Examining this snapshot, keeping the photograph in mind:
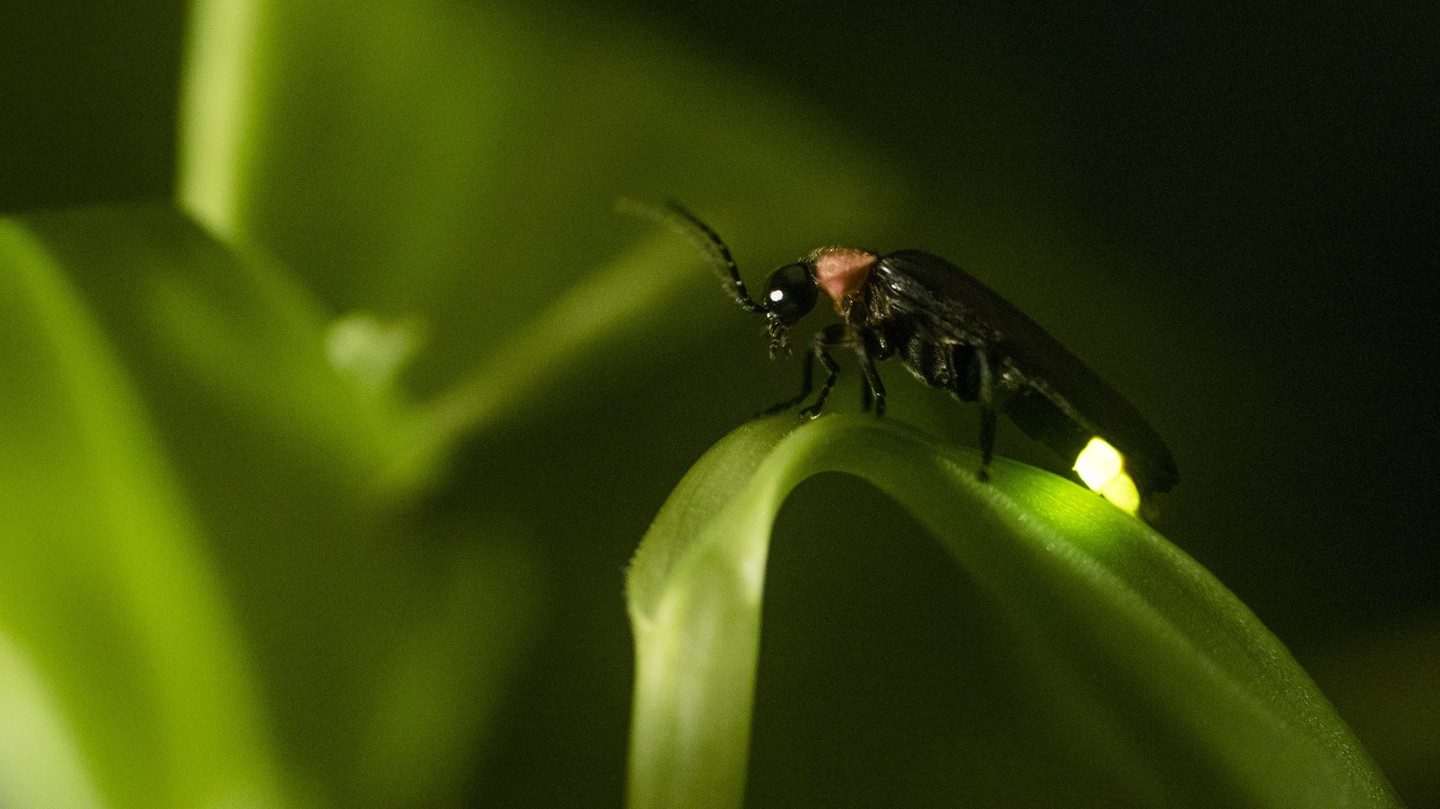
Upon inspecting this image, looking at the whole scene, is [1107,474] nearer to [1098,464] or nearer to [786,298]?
[1098,464]

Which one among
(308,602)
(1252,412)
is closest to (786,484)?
(308,602)

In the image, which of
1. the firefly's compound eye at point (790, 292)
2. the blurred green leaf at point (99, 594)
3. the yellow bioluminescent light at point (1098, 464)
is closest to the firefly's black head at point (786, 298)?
the firefly's compound eye at point (790, 292)

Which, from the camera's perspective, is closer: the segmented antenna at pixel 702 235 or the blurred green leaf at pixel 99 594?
the blurred green leaf at pixel 99 594

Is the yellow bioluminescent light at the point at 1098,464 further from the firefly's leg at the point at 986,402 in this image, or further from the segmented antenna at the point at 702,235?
the segmented antenna at the point at 702,235

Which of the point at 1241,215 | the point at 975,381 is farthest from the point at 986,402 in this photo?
the point at 1241,215

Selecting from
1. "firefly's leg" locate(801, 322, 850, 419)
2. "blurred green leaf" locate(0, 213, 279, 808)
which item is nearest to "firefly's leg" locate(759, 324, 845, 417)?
"firefly's leg" locate(801, 322, 850, 419)
